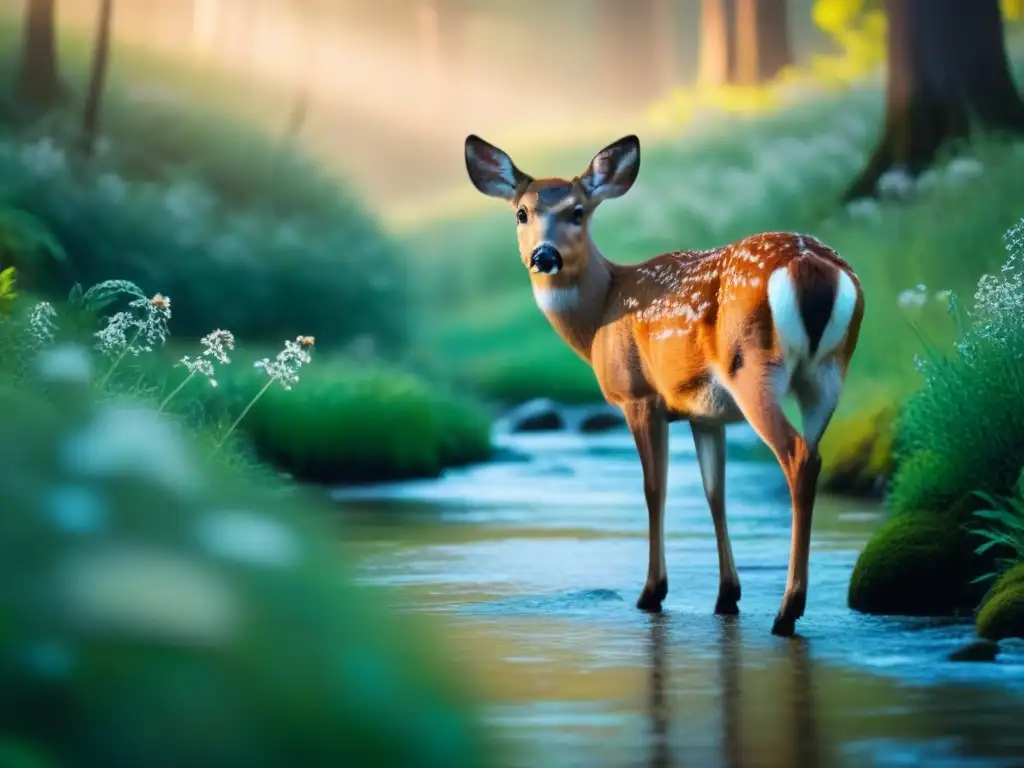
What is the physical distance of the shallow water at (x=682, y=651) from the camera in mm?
5348

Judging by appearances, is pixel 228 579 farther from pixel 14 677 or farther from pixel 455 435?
pixel 455 435

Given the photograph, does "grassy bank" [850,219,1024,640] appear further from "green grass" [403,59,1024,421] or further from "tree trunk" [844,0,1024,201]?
"tree trunk" [844,0,1024,201]

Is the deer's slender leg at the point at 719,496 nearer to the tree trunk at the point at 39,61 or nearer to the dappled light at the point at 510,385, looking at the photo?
the dappled light at the point at 510,385

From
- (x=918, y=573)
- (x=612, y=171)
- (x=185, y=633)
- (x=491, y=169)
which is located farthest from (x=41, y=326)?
(x=185, y=633)

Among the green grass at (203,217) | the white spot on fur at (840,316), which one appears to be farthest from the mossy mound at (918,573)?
the green grass at (203,217)

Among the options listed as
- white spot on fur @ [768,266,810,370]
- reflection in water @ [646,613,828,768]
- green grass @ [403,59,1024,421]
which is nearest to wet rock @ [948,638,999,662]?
reflection in water @ [646,613,828,768]

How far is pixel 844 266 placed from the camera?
7578 mm

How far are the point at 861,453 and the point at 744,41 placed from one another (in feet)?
56.1

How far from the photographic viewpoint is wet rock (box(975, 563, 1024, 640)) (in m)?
7.05

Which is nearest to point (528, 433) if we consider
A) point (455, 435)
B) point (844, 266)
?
point (455, 435)

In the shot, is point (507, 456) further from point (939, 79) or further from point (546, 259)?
point (546, 259)

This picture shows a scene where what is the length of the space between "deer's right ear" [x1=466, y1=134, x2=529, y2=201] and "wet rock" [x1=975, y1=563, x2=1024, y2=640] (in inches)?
106

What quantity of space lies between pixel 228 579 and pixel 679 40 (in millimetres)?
29312

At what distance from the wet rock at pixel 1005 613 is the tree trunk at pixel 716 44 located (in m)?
24.7
